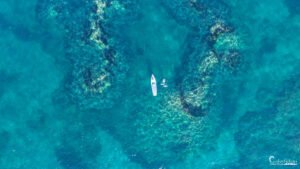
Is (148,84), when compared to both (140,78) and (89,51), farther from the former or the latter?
(89,51)

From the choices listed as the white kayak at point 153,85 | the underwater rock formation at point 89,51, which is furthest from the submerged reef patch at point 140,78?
the white kayak at point 153,85

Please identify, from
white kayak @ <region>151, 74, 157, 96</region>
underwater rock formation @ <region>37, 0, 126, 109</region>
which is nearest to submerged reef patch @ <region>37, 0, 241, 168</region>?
underwater rock formation @ <region>37, 0, 126, 109</region>

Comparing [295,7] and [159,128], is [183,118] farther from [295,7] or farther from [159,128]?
[295,7]

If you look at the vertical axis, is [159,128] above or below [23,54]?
below

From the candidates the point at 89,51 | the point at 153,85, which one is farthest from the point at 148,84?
the point at 89,51

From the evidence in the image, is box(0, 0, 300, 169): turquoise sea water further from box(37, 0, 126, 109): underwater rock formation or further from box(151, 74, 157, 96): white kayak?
box(151, 74, 157, 96): white kayak

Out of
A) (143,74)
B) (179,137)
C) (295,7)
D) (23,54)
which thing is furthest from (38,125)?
(295,7)

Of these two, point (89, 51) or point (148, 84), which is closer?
point (89, 51)

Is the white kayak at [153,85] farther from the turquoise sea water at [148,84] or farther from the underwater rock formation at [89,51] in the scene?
the underwater rock formation at [89,51]
